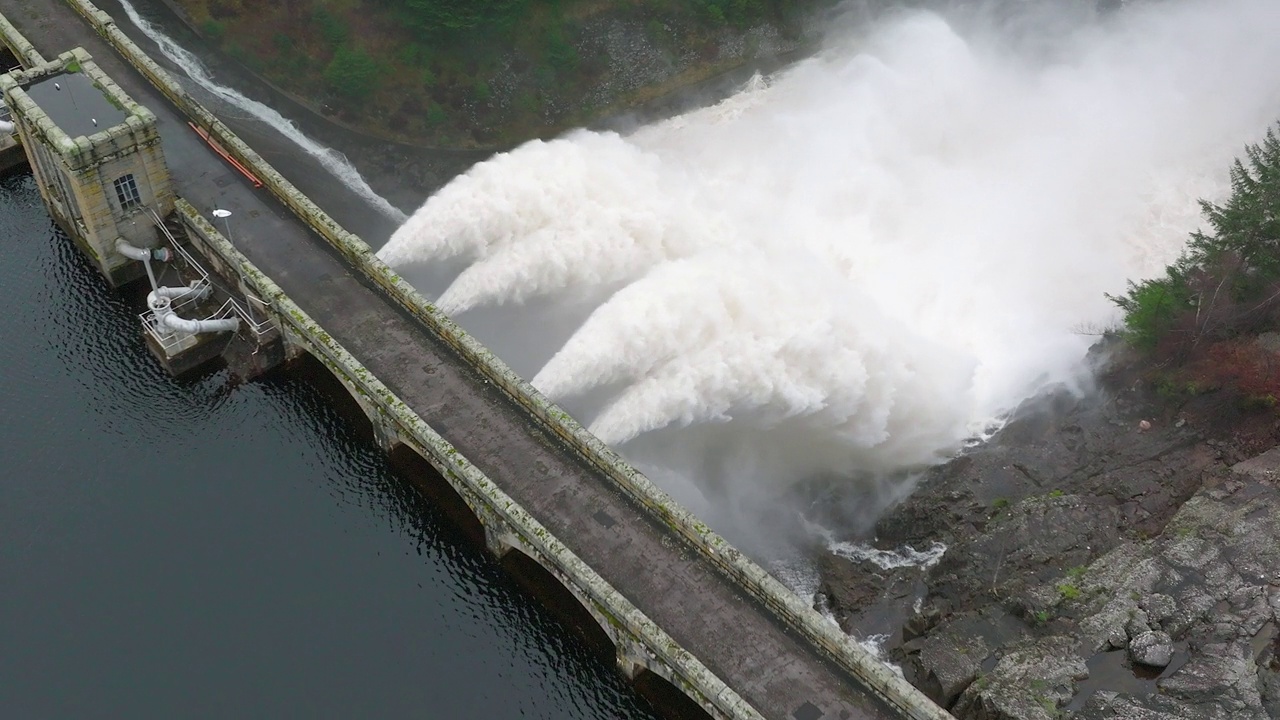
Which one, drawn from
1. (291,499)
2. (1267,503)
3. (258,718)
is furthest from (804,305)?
(258,718)

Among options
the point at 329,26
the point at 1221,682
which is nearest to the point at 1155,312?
the point at 1221,682

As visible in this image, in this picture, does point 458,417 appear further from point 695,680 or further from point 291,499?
point 695,680

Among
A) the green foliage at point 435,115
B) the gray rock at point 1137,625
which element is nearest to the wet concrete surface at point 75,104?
the green foliage at point 435,115

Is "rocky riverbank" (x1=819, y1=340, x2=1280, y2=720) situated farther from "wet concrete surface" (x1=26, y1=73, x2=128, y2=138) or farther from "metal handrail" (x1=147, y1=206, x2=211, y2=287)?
"wet concrete surface" (x1=26, y1=73, x2=128, y2=138)

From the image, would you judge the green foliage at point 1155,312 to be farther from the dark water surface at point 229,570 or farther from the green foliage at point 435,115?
the green foliage at point 435,115


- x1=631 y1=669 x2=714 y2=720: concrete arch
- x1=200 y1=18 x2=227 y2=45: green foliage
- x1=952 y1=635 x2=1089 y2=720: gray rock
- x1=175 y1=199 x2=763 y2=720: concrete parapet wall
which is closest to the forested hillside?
x1=200 y1=18 x2=227 y2=45: green foliage
